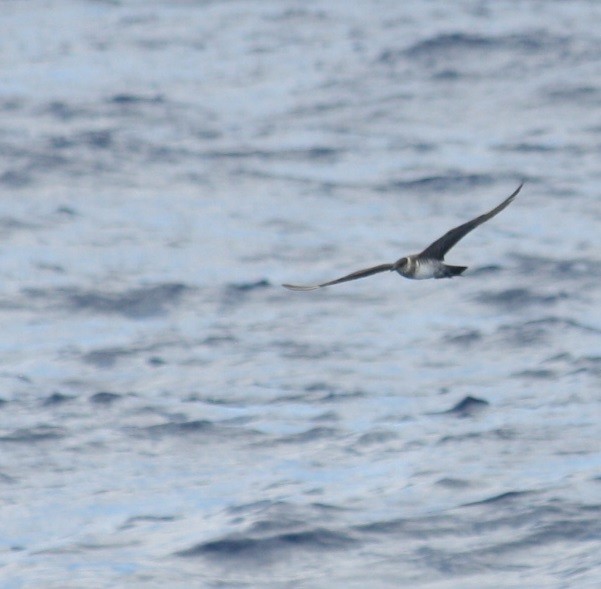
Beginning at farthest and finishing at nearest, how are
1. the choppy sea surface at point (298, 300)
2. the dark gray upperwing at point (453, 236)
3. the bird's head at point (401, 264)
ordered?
the choppy sea surface at point (298, 300) < the bird's head at point (401, 264) < the dark gray upperwing at point (453, 236)

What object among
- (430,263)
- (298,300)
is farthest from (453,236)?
(298,300)

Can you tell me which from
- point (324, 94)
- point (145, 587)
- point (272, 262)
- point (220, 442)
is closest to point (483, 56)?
point (324, 94)

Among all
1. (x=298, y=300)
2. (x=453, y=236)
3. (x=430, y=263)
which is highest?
(x=453, y=236)

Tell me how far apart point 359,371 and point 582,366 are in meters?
1.71

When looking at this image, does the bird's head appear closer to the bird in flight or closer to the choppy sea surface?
the bird in flight

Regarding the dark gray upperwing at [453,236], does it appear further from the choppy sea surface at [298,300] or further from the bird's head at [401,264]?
the choppy sea surface at [298,300]

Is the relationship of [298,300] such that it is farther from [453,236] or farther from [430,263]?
[453,236]

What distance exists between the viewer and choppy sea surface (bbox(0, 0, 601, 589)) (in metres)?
10.1

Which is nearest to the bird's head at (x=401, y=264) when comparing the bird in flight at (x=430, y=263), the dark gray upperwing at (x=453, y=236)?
the bird in flight at (x=430, y=263)

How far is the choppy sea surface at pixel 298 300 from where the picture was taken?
10117mm

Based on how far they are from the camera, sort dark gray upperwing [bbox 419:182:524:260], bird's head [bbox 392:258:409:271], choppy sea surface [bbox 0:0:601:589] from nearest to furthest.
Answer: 1. dark gray upperwing [bbox 419:182:524:260]
2. bird's head [bbox 392:258:409:271]
3. choppy sea surface [bbox 0:0:601:589]

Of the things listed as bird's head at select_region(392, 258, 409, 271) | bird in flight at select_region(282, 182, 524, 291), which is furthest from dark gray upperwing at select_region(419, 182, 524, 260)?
bird's head at select_region(392, 258, 409, 271)

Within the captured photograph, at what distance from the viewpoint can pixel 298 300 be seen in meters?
14.7

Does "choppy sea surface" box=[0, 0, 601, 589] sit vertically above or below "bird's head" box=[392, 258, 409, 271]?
below
